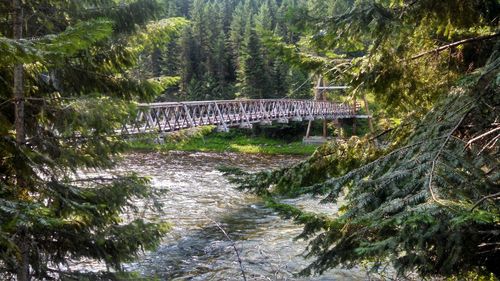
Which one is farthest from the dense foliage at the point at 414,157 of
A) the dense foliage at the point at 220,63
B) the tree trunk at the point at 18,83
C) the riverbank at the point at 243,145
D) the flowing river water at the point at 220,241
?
the dense foliage at the point at 220,63

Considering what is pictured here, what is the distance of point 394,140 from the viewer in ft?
13.5

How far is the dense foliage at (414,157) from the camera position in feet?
6.69

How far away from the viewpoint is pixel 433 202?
1943mm

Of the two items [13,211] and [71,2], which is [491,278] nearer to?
[13,211]

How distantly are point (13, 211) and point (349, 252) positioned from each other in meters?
1.78

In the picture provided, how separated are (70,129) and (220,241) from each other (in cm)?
495

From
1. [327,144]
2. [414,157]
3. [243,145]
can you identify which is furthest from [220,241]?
[243,145]

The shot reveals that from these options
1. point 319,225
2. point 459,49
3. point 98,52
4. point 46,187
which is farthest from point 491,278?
point 98,52

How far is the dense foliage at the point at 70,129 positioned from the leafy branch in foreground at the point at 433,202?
2.11 meters

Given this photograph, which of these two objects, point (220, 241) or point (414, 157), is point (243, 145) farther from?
point (414, 157)

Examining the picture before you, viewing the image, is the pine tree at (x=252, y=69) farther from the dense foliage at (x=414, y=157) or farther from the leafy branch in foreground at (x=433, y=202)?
the leafy branch in foreground at (x=433, y=202)

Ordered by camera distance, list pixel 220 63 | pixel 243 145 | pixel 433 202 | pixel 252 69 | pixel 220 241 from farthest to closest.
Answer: pixel 220 63 → pixel 252 69 → pixel 243 145 → pixel 220 241 → pixel 433 202

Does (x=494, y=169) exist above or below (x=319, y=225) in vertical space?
above

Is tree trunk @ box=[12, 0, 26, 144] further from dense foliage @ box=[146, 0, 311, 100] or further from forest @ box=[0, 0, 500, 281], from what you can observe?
dense foliage @ box=[146, 0, 311, 100]
